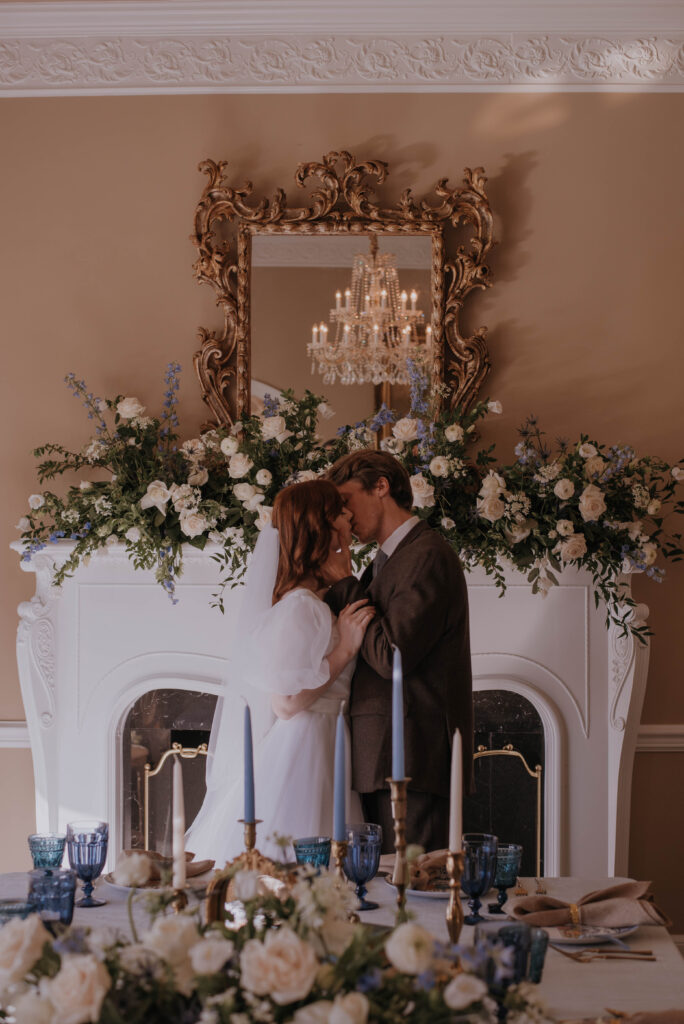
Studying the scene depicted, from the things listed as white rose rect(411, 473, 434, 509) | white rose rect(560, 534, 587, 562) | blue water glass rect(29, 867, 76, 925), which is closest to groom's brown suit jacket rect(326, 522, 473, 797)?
white rose rect(411, 473, 434, 509)

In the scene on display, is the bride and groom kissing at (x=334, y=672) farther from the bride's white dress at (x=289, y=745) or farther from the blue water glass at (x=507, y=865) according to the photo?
the blue water glass at (x=507, y=865)

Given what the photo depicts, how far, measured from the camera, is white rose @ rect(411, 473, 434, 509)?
3.32 m

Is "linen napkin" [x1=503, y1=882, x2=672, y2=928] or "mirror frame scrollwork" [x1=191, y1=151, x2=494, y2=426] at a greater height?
"mirror frame scrollwork" [x1=191, y1=151, x2=494, y2=426]

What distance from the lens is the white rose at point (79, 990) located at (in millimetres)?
975

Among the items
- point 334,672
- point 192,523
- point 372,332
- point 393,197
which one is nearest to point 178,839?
point 334,672

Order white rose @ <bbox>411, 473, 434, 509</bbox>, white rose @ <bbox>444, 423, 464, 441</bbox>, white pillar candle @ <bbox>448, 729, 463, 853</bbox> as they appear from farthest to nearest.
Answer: white rose @ <bbox>444, 423, 464, 441</bbox> → white rose @ <bbox>411, 473, 434, 509</bbox> → white pillar candle @ <bbox>448, 729, 463, 853</bbox>

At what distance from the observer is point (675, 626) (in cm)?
383

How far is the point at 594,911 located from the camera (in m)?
1.83

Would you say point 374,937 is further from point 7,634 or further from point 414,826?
point 7,634

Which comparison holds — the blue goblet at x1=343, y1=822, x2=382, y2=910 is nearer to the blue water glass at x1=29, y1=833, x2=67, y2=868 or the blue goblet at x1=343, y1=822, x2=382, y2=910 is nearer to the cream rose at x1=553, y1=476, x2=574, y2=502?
the blue water glass at x1=29, y1=833, x2=67, y2=868

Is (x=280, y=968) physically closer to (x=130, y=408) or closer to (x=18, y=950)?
(x=18, y=950)

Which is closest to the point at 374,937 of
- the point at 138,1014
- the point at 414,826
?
the point at 138,1014

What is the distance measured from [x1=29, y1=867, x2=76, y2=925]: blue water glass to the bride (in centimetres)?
90

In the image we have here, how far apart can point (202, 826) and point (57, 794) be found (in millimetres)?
1232
